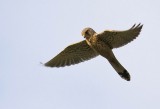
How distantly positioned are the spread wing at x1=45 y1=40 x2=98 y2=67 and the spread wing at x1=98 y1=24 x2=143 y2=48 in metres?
0.83

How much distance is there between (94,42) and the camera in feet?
86.9

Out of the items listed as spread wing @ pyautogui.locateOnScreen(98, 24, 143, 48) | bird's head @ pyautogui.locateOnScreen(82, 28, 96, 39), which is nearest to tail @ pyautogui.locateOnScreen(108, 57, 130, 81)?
spread wing @ pyautogui.locateOnScreen(98, 24, 143, 48)

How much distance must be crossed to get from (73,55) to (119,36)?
2011 mm

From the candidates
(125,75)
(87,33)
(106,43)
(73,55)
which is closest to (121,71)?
(125,75)

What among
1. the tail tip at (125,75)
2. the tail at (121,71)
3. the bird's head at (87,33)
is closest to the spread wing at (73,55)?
the bird's head at (87,33)

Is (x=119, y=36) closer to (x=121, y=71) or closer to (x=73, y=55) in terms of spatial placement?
(x=121, y=71)

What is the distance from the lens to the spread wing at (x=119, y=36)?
26500 mm

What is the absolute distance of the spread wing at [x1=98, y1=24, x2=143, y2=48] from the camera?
26.5 m

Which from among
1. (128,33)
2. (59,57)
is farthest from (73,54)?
(128,33)

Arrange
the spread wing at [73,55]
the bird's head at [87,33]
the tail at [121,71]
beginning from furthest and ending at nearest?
1. the spread wing at [73,55]
2. the tail at [121,71]
3. the bird's head at [87,33]

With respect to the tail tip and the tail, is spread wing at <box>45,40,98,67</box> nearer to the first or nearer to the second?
the tail

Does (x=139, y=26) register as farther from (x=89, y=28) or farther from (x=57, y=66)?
(x=57, y=66)

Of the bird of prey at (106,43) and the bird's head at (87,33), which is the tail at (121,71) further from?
the bird's head at (87,33)

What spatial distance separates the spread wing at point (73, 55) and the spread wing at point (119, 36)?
0.83 m
